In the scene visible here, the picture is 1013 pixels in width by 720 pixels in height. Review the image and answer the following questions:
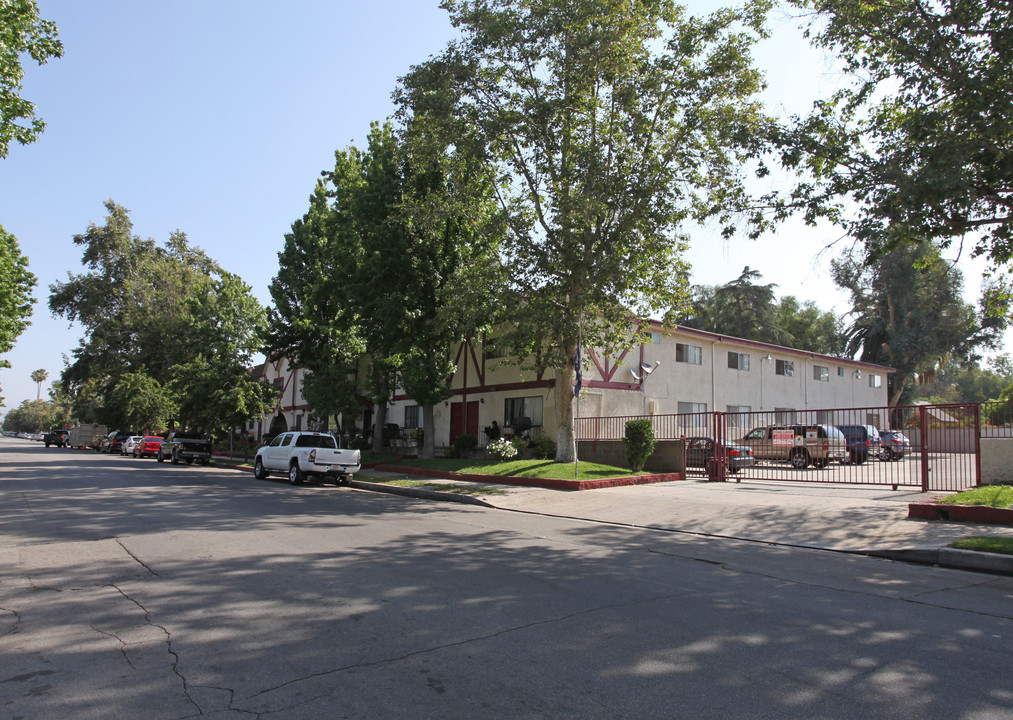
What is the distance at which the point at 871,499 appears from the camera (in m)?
14.2

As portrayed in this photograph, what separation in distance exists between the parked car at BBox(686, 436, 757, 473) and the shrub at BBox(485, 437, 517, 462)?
20.5 feet

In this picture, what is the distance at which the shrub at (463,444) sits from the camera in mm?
27594

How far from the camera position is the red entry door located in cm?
2989

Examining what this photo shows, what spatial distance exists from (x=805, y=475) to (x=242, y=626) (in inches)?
630

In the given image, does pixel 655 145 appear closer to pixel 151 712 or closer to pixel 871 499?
pixel 871 499

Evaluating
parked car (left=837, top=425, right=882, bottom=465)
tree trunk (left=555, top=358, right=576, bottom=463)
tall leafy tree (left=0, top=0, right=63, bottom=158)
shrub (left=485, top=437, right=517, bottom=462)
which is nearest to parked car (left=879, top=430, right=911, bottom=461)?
parked car (left=837, top=425, right=882, bottom=465)

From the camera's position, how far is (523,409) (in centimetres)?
2753

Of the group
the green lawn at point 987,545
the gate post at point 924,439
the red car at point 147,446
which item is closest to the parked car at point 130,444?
the red car at point 147,446

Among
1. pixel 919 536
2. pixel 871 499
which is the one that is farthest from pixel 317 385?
pixel 919 536

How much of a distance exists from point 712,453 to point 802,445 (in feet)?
9.70

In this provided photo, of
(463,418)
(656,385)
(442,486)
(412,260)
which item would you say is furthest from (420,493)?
(656,385)

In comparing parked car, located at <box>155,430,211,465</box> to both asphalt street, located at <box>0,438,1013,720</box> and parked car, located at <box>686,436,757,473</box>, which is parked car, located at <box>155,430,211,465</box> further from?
asphalt street, located at <box>0,438,1013,720</box>

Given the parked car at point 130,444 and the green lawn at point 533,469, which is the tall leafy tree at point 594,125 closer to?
the green lawn at point 533,469

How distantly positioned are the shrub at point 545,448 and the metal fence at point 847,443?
50.4 inches
